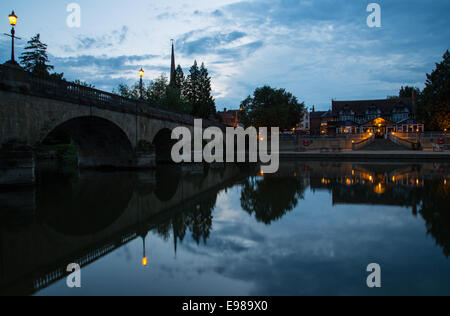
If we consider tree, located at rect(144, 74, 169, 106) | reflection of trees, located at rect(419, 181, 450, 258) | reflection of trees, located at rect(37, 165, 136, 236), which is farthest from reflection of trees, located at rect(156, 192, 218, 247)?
tree, located at rect(144, 74, 169, 106)

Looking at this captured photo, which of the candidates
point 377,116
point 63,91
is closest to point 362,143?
point 377,116

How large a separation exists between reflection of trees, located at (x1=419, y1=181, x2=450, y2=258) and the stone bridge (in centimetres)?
1485

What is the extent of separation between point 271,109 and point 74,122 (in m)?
44.6

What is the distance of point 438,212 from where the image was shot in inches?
331

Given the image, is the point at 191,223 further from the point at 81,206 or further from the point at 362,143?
the point at 362,143

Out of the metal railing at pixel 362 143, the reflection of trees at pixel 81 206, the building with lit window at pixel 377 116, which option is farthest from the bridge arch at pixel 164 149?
the building with lit window at pixel 377 116

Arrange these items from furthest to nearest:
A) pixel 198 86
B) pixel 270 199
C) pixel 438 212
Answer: pixel 198 86 < pixel 270 199 < pixel 438 212

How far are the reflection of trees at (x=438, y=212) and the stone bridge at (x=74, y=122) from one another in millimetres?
14851

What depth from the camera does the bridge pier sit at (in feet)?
40.8

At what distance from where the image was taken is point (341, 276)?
457 cm

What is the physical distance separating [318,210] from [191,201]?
4481 millimetres

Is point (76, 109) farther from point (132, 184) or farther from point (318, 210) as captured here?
point (318, 210)

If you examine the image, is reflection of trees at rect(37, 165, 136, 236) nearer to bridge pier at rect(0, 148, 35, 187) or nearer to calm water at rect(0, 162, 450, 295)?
calm water at rect(0, 162, 450, 295)

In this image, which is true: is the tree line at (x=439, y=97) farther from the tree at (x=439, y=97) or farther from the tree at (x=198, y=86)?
the tree at (x=198, y=86)
